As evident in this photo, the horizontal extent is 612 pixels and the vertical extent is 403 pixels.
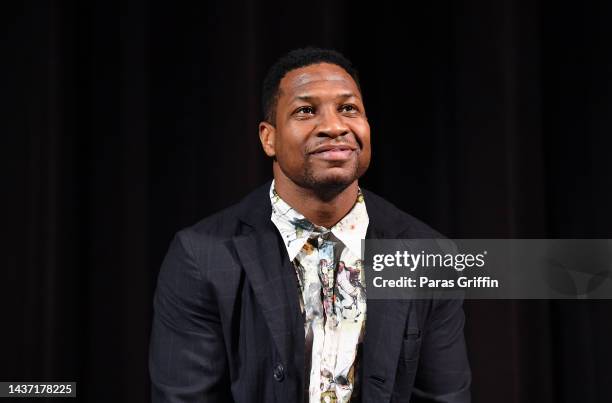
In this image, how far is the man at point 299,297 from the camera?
1.11 m

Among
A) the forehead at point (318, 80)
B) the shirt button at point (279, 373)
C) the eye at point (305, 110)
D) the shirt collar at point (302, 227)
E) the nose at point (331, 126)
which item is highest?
the forehead at point (318, 80)

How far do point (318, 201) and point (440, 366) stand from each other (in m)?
0.31

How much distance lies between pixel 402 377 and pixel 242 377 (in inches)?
9.0

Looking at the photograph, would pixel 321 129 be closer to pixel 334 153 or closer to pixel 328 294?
pixel 334 153

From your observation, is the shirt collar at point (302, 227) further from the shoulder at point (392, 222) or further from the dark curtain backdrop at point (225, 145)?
the dark curtain backdrop at point (225, 145)

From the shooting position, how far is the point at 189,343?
113 cm

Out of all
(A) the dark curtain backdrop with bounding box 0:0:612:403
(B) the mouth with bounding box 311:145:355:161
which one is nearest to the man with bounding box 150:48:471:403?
(B) the mouth with bounding box 311:145:355:161

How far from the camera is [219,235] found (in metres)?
1.17

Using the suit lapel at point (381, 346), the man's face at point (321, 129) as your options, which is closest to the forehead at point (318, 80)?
the man's face at point (321, 129)

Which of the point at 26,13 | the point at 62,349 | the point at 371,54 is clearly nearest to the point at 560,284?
the point at 371,54

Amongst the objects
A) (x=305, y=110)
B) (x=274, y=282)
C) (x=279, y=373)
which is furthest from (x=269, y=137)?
(x=279, y=373)

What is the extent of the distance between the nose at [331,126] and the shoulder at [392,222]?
0.56 feet

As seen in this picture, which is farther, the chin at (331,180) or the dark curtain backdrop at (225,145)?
the dark curtain backdrop at (225,145)

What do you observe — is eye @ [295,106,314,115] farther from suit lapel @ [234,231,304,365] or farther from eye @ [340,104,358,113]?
suit lapel @ [234,231,304,365]
